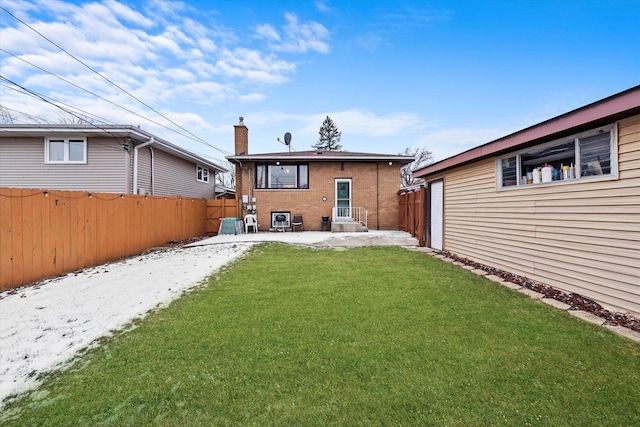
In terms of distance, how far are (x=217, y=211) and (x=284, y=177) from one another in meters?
3.76

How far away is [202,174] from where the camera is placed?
1677cm

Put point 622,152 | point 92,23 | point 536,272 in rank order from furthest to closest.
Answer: point 92,23 → point 536,272 → point 622,152

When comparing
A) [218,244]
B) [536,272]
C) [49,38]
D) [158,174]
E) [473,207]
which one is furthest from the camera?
[158,174]

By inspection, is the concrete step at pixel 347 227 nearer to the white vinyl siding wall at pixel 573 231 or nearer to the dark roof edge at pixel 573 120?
the white vinyl siding wall at pixel 573 231

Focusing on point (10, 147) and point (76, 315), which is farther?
point (10, 147)

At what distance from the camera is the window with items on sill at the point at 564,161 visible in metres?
3.82

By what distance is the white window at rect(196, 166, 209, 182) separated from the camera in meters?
16.1

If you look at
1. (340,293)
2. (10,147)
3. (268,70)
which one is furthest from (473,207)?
(10,147)

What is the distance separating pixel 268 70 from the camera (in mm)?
12719

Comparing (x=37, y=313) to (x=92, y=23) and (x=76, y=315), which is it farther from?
Answer: (x=92, y=23)

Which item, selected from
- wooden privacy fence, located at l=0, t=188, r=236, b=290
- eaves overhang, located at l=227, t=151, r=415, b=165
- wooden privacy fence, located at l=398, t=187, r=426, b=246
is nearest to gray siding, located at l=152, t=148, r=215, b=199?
eaves overhang, located at l=227, t=151, r=415, b=165

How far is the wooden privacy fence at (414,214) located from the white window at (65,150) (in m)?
12.8

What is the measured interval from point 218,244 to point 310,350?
7.86 metres

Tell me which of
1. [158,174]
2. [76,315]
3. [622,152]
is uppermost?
[158,174]
